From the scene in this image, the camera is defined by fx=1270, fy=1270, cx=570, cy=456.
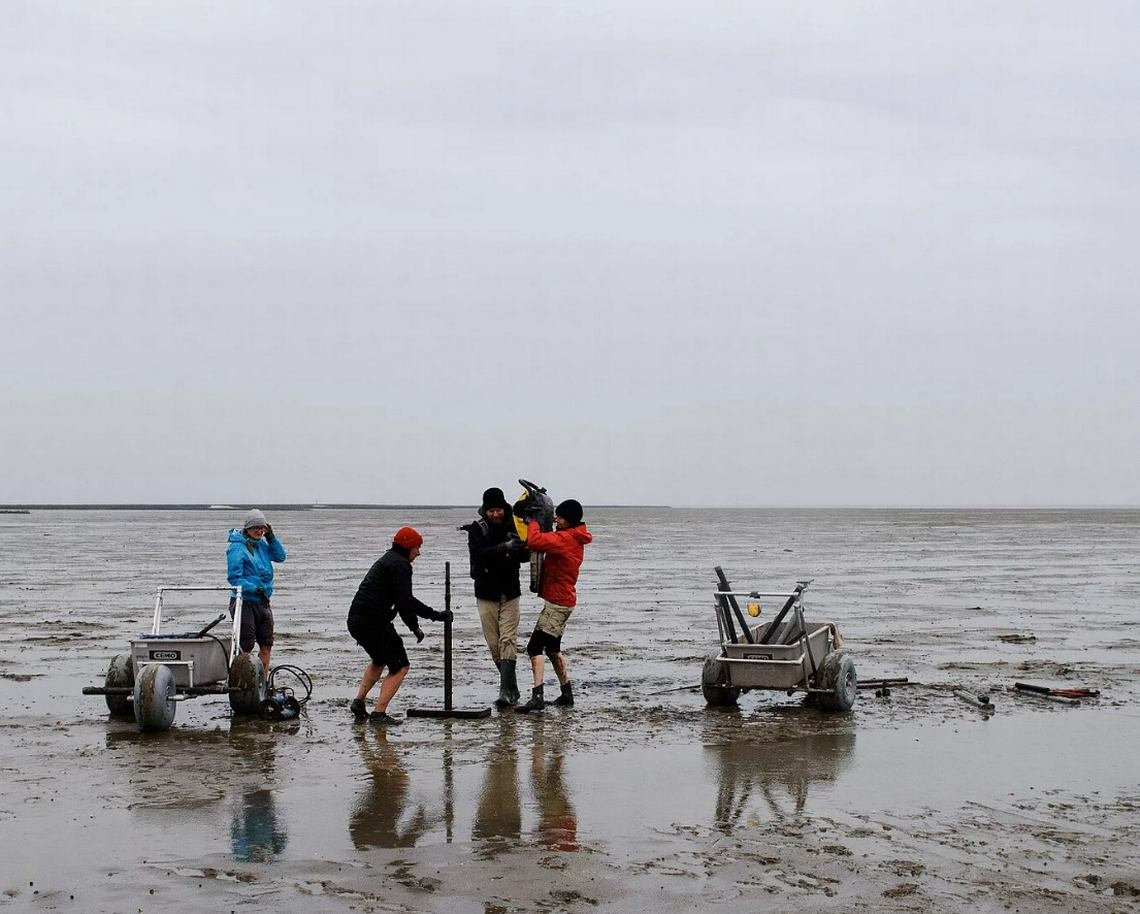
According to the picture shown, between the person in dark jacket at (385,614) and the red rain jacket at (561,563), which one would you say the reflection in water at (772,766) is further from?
the person in dark jacket at (385,614)

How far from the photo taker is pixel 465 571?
3325 cm

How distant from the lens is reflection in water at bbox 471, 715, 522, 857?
23.8 feet

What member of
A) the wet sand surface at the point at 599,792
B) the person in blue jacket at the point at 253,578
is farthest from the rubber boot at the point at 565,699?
the person in blue jacket at the point at 253,578

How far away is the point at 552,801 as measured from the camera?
26.7 ft

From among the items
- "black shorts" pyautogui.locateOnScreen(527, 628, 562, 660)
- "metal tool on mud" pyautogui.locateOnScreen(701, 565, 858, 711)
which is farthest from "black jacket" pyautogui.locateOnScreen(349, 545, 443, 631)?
"metal tool on mud" pyautogui.locateOnScreen(701, 565, 858, 711)

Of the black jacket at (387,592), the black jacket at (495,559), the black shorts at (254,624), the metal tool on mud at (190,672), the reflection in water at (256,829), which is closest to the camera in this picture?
the reflection in water at (256,829)

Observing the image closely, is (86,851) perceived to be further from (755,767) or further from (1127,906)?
(1127,906)

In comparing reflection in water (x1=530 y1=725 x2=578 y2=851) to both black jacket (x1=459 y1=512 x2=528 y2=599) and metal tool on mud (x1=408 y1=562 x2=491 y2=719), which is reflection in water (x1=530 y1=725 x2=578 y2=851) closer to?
metal tool on mud (x1=408 y1=562 x2=491 y2=719)

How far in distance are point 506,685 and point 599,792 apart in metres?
3.54

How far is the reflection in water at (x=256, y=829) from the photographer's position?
6963 mm

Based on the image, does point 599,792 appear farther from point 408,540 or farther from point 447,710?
point 408,540

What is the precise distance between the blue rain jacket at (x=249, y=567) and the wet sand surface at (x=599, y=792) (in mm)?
1171

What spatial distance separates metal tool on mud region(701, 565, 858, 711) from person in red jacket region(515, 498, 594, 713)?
1.34 metres

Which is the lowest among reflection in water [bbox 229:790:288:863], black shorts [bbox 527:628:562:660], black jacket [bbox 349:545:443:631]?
reflection in water [bbox 229:790:288:863]
